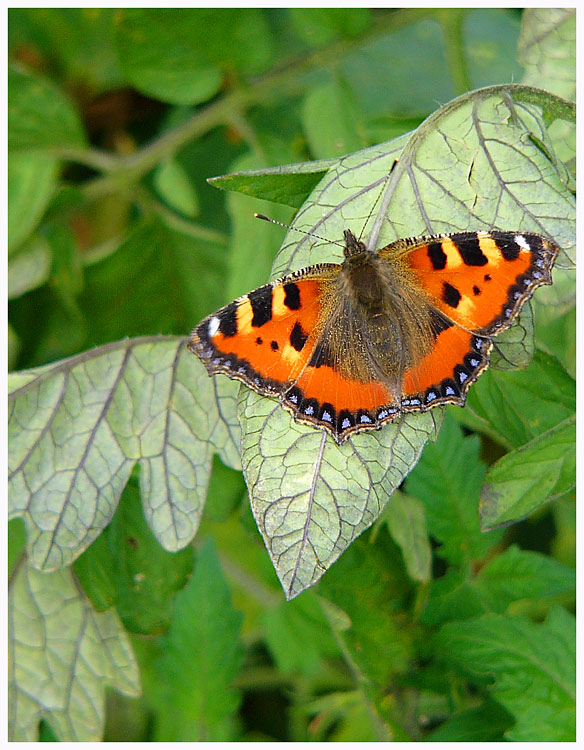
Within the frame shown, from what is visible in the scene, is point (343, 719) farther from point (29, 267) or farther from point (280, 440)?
point (29, 267)

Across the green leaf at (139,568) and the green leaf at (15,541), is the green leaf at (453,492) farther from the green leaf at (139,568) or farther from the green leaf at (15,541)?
the green leaf at (15,541)

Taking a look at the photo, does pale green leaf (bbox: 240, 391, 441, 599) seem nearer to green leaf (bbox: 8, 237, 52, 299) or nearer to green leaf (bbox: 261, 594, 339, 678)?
green leaf (bbox: 261, 594, 339, 678)

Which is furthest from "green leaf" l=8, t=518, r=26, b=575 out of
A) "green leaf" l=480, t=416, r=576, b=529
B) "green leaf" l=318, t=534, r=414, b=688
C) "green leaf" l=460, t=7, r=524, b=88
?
"green leaf" l=460, t=7, r=524, b=88

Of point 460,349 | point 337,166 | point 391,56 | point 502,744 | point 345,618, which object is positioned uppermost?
point 391,56

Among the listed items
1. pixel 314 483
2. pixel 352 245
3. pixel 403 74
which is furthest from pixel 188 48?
pixel 314 483

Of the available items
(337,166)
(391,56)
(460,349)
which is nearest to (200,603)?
(460,349)

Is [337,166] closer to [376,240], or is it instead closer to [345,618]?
[376,240]
